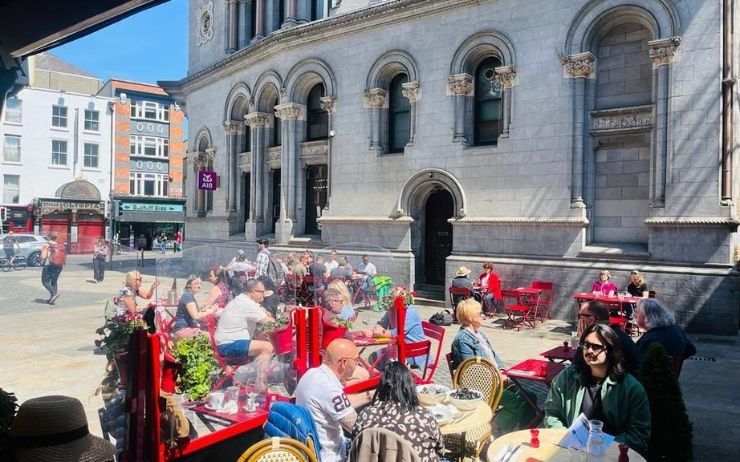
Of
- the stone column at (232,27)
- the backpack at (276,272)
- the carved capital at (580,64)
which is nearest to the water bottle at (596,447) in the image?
the backpack at (276,272)

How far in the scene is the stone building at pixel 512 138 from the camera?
1287 centimetres

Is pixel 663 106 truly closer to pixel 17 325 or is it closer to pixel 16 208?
pixel 17 325

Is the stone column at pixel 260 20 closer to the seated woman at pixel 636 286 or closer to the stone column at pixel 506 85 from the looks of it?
the stone column at pixel 506 85

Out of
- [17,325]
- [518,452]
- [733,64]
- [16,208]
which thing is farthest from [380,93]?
[16,208]

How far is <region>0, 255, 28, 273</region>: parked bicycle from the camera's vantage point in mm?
12635

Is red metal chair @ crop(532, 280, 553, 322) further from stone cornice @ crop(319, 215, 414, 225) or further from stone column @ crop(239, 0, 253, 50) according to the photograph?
stone column @ crop(239, 0, 253, 50)

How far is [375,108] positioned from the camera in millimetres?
18844

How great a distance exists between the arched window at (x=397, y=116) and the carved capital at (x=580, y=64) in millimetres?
5813

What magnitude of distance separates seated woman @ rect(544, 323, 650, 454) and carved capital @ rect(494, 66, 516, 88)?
12.5 metres

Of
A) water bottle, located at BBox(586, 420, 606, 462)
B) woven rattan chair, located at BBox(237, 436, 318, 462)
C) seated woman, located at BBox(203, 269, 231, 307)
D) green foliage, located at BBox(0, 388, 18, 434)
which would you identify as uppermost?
seated woman, located at BBox(203, 269, 231, 307)

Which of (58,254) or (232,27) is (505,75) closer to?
(58,254)

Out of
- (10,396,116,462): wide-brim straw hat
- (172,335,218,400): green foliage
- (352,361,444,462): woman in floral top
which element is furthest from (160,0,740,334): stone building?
(10,396,116,462): wide-brim straw hat

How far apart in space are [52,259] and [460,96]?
40.1 feet

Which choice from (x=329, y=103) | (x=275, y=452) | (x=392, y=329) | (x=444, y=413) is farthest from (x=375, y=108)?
(x=275, y=452)
